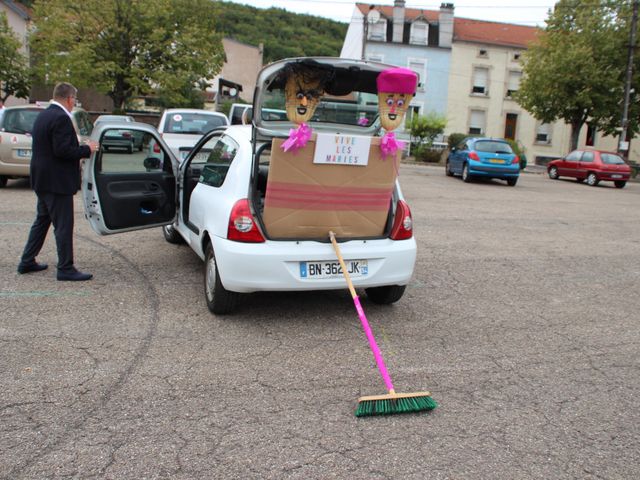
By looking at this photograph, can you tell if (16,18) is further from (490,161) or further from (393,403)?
(393,403)

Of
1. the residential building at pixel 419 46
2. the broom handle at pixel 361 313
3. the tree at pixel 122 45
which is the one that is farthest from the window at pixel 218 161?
the residential building at pixel 419 46

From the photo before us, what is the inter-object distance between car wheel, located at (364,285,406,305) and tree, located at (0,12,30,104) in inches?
1258

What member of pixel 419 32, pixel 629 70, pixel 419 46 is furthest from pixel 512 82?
pixel 629 70

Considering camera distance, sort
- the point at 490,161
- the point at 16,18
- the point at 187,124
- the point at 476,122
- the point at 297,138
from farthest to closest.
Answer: the point at 476,122, the point at 16,18, the point at 490,161, the point at 187,124, the point at 297,138

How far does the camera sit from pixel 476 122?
4703 cm

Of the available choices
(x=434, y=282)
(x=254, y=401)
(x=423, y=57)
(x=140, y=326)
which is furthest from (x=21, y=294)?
(x=423, y=57)

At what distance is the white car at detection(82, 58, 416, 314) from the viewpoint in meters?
4.91

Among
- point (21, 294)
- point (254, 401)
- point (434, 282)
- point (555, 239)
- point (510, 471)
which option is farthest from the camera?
point (555, 239)

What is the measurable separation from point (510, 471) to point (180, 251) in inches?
209

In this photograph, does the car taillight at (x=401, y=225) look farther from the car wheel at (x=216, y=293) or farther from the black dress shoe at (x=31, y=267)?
the black dress shoe at (x=31, y=267)

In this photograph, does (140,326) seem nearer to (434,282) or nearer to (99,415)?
(99,415)

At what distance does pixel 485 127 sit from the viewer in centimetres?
4697

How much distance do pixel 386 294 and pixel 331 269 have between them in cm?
89

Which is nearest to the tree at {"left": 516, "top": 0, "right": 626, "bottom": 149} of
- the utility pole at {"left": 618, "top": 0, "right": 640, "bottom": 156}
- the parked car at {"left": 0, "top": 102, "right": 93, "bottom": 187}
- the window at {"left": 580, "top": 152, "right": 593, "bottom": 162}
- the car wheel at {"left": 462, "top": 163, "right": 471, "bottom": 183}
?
the utility pole at {"left": 618, "top": 0, "right": 640, "bottom": 156}
